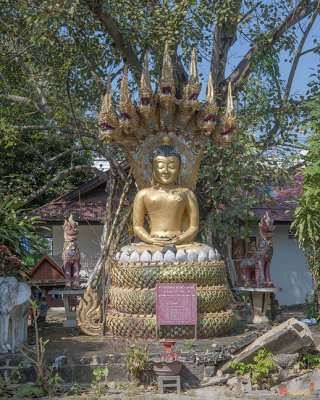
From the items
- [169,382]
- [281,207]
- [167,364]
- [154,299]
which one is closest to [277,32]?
[281,207]

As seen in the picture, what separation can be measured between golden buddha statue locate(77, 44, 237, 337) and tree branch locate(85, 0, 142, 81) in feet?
6.62

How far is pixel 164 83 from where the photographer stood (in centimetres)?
800

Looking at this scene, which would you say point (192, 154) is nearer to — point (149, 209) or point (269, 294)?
point (149, 209)

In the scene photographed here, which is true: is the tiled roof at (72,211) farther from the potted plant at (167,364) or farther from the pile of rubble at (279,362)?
the potted plant at (167,364)

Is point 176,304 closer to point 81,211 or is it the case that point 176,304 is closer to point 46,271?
point 46,271

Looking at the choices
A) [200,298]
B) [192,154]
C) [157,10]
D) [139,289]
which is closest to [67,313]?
[139,289]

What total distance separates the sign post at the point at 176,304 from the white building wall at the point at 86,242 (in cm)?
794

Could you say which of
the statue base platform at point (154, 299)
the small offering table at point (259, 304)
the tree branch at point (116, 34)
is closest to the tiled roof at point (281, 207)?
the small offering table at point (259, 304)

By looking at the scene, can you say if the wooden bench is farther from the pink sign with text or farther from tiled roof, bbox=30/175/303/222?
tiled roof, bbox=30/175/303/222

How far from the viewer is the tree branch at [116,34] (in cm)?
948

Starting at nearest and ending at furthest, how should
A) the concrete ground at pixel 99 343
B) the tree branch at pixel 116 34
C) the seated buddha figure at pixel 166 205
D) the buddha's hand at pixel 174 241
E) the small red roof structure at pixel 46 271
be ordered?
the concrete ground at pixel 99 343
the buddha's hand at pixel 174 241
the seated buddha figure at pixel 166 205
the tree branch at pixel 116 34
the small red roof structure at pixel 46 271

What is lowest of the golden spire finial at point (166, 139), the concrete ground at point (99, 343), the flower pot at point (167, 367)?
the flower pot at point (167, 367)

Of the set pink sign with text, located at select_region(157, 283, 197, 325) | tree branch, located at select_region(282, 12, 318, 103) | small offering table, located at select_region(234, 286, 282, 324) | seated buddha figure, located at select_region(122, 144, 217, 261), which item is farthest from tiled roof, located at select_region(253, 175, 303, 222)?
pink sign with text, located at select_region(157, 283, 197, 325)

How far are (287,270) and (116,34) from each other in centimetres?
901
